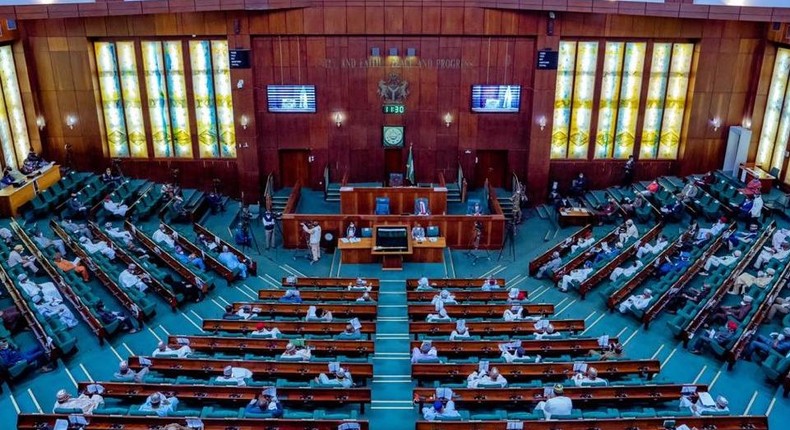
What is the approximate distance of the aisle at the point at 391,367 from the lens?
13227 millimetres

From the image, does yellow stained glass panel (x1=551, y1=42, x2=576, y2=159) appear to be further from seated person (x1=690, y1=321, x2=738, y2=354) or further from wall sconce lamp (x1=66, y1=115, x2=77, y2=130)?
wall sconce lamp (x1=66, y1=115, x2=77, y2=130)

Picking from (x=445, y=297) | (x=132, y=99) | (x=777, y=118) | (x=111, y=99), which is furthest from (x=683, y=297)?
(x=111, y=99)

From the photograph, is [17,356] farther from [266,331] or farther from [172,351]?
[266,331]

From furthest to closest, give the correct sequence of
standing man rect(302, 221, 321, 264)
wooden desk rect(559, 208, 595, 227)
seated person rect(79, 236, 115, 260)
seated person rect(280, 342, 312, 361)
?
wooden desk rect(559, 208, 595, 227) → standing man rect(302, 221, 321, 264) → seated person rect(79, 236, 115, 260) → seated person rect(280, 342, 312, 361)

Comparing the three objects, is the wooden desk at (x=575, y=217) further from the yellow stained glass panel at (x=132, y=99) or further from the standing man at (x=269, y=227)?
the yellow stained glass panel at (x=132, y=99)

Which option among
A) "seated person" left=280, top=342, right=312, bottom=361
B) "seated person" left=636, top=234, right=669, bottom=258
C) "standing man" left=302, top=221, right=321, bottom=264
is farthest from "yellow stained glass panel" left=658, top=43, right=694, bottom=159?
"seated person" left=280, top=342, right=312, bottom=361

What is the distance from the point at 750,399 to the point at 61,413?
13394 millimetres

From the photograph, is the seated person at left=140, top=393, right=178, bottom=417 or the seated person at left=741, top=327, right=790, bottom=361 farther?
the seated person at left=741, top=327, right=790, bottom=361

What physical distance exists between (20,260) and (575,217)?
17.2 meters

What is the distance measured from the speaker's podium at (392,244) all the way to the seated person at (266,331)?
236 inches

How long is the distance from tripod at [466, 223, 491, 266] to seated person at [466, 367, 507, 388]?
845cm

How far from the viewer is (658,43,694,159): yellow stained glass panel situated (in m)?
24.5

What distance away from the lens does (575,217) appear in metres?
23.6

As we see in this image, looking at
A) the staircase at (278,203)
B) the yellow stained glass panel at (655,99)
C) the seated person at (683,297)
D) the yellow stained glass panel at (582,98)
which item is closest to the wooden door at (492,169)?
the yellow stained glass panel at (582,98)
